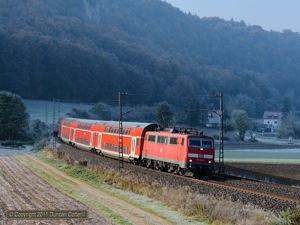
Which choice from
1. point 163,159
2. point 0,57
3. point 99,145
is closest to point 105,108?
point 0,57

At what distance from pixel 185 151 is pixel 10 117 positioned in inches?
2622

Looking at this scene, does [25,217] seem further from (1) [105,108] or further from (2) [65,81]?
(2) [65,81]

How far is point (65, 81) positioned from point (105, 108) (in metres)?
45.5

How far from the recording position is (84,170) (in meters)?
40.6

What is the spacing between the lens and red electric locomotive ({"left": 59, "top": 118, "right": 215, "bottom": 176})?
40062 mm

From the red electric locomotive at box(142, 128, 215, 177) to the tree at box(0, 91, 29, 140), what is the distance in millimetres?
60396

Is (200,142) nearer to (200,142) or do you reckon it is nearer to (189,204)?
(200,142)

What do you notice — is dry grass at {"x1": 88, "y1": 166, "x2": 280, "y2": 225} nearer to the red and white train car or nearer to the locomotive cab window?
the locomotive cab window

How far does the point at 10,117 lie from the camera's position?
99.8m

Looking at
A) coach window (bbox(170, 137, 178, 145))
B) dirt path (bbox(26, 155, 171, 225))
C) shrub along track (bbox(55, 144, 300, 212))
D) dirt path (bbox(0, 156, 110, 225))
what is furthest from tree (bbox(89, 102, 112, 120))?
dirt path (bbox(0, 156, 110, 225))

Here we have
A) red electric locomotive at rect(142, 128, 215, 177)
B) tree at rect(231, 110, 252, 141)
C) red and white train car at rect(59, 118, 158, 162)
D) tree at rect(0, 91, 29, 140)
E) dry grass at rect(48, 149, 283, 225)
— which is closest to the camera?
dry grass at rect(48, 149, 283, 225)

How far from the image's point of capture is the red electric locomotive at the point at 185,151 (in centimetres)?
3981

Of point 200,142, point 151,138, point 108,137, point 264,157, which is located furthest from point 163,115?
point 200,142

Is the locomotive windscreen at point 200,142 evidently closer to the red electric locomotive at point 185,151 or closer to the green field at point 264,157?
the red electric locomotive at point 185,151
